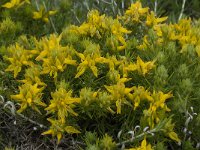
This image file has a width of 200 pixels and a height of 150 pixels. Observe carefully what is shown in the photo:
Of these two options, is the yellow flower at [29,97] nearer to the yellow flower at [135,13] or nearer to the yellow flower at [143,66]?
the yellow flower at [143,66]

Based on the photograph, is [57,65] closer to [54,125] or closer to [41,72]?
[41,72]

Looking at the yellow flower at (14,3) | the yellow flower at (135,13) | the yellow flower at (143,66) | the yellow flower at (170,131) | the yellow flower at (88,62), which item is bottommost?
the yellow flower at (170,131)

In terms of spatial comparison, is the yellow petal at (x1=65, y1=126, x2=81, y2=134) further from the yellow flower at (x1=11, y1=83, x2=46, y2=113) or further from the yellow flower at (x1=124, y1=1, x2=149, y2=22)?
the yellow flower at (x1=124, y1=1, x2=149, y2=22)

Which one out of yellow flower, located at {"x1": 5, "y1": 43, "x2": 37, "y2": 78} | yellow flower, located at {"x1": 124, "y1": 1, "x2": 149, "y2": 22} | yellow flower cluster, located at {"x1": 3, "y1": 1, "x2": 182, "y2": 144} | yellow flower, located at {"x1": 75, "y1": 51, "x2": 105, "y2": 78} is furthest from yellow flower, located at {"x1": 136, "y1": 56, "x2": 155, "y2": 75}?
yellow flower, located at {"x1": 5, "y1": 43, "x2": 37, "y2": 78}

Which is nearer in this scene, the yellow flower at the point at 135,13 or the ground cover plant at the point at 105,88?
the ground cover plant at the point at 105,88

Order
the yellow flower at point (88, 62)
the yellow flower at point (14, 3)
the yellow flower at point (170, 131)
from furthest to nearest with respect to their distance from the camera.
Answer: the yellow flower at point (14, 3) < the yellow flower at point (88, 62) < the yellow flower at point (170, 131)

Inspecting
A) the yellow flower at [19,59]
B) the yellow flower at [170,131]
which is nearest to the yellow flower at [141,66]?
the yellow flower at [170,131]

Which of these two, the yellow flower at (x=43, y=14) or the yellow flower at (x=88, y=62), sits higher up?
the yellow flower at (x=88, y=62)

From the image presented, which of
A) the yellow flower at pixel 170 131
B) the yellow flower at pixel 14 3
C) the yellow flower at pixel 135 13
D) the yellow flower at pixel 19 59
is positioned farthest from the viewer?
the yellow flower at pixel 14 3

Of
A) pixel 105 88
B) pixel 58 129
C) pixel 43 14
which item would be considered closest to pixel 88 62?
pixel 105 88
